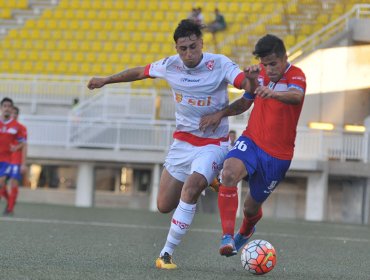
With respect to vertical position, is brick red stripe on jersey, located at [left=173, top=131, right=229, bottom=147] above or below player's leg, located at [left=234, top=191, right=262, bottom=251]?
above

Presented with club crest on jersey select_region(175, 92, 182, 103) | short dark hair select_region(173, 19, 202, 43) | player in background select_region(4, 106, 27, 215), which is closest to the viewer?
short dark hair select_region(173, 19, 202, 43)

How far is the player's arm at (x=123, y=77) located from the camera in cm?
848

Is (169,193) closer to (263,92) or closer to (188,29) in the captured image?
(188,29)

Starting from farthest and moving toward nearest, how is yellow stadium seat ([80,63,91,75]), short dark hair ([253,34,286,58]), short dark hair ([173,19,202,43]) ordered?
1. yellow stadium seat ([80,63,91,75])
2. short dark hair ([173,19,202,43])
3. short dark hair ([253,34,286,58])

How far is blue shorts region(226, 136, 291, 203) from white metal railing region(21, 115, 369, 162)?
1370 centimetres

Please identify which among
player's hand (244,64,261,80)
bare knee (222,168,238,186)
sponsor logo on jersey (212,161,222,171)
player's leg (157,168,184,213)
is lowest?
player's leg (157,168,184,213)

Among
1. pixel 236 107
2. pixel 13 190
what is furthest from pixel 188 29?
pixel 13 190

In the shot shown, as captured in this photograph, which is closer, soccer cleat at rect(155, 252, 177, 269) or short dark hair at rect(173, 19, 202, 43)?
soccer cleat at rect(155, 252, 177, 269)

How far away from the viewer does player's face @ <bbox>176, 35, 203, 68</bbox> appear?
8.10m

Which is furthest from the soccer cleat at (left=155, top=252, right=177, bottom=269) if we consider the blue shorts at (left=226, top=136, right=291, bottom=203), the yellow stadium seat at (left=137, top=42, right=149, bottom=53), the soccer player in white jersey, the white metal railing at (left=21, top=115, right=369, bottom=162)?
the yellow stadium seat at (left=137, top=42, right=149, bottom=53)

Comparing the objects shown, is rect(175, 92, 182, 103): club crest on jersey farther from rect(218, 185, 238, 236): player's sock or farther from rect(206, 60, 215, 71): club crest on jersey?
rect(218, 185, 238, 236): player's sock

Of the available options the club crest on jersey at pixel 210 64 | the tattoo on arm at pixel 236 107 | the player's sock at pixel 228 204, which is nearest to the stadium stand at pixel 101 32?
the club crest on jersey at pixel 210 64

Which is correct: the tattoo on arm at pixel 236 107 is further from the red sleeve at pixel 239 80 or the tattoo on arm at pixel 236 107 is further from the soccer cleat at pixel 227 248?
the soccer cleat at pixel 227 248

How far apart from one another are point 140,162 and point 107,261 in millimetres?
14763
